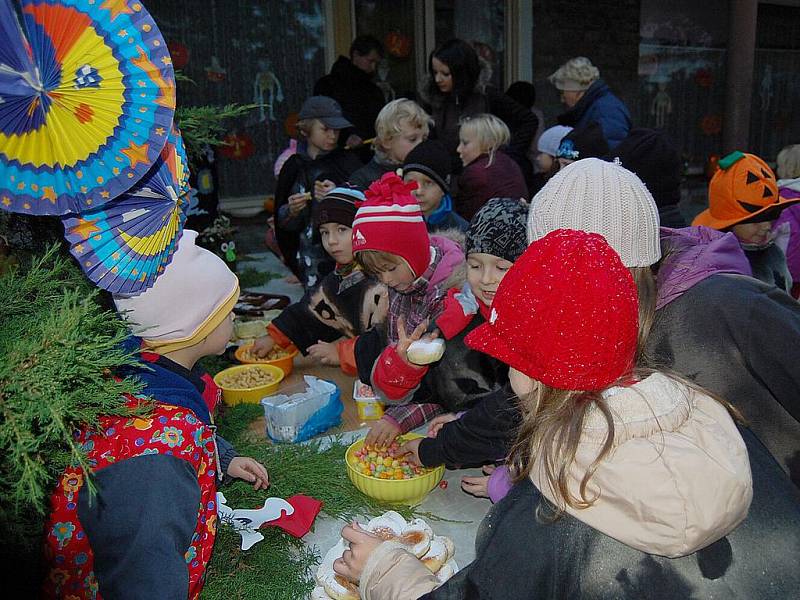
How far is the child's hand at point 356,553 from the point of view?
4.73ft

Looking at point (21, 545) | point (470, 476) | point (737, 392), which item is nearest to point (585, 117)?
point (470, 476)

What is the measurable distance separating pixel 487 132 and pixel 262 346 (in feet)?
6.17

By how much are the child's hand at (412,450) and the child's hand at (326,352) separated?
1.01 m

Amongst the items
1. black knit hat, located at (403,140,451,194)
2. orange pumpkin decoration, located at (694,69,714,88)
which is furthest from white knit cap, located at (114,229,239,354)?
orange pumpkin decoration, located at (694,69,714,88)

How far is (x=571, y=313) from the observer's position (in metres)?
0.98

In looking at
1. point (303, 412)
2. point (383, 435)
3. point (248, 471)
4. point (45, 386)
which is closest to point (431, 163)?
point (303, 412)

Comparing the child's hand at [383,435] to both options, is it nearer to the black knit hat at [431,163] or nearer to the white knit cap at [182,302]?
the white knit cap at [182,302]

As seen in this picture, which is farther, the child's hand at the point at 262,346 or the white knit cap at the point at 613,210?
the child's hand at the point at 262,346

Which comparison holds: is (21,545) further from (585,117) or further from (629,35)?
(629,35)

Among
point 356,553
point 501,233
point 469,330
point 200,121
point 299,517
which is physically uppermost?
point 200,121

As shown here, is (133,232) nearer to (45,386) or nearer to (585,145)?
(45,386)

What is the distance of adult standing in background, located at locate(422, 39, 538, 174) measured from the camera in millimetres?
4465

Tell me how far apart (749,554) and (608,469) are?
304mm

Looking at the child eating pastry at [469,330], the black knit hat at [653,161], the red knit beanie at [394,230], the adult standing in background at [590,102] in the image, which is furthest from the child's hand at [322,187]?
the black knit hat at [653,161]
